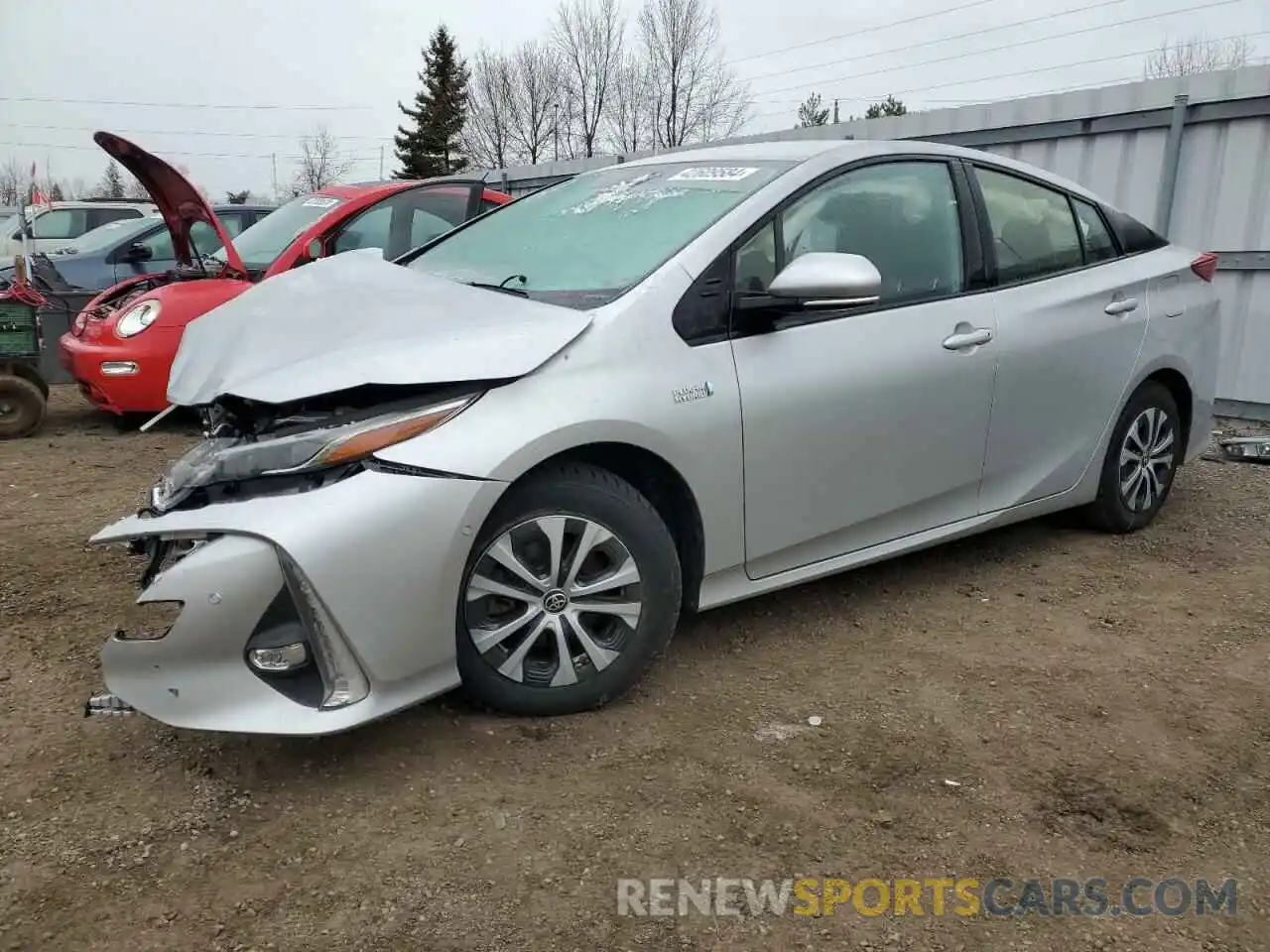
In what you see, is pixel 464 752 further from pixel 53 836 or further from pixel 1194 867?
pixel 1194 867

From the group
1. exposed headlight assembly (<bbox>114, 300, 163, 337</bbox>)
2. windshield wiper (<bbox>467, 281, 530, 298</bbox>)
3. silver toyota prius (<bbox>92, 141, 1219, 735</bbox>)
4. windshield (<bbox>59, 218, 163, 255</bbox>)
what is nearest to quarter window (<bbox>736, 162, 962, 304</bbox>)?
silver toyota prius (<bbox>92, 141, 1219, 735</bbox>)

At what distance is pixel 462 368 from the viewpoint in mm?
2514

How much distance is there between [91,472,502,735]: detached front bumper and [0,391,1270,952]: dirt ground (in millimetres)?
261

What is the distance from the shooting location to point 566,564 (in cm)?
266

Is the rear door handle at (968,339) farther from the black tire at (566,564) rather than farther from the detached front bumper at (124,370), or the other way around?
the detached front bumper at (124,370)

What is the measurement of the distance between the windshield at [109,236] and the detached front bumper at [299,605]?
8110 millimetres

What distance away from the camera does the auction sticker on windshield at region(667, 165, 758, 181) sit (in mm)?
3309

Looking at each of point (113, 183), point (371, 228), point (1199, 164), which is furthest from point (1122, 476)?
point (113, 183)

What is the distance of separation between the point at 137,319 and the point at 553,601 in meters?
4.76

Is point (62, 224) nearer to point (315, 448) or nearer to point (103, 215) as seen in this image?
point (103, 215)

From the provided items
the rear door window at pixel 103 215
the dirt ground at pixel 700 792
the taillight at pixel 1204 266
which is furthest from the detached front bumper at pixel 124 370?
the rear door window at pixel 103 215

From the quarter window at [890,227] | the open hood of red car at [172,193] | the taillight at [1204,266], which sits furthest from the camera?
the open hood of red car at [172,193]

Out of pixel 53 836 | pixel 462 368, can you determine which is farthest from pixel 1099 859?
pixel 53 836

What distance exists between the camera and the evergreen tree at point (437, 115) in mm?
43000
